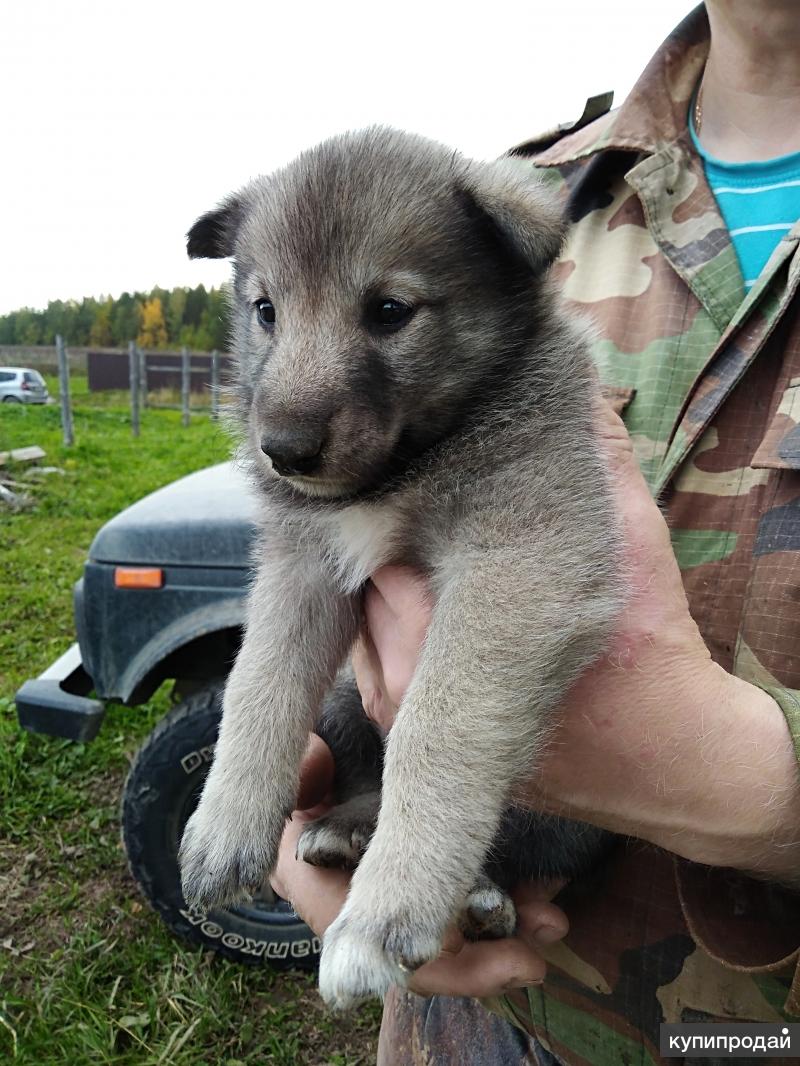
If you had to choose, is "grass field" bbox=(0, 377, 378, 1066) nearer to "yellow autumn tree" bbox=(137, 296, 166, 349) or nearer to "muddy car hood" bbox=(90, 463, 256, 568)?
"muddy car hood" bbox=(90, 463, 256, 568)

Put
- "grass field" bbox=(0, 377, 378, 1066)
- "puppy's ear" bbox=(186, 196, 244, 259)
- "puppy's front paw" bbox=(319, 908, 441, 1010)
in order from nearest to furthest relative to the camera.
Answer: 1. "puppy's front paw" bbox=(319, 908, 441, 1010)
2. "puppy's ear" bbox=(186, 196, 244, 259)
3. "grass field" bbox=(0, 377, 378, 1066)

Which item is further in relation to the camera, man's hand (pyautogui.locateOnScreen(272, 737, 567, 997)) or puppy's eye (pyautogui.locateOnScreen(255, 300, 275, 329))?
puppy's eye (pyautogui.locateOnScreen(255, 300, 275, 329))

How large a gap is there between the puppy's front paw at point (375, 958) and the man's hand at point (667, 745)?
0.36 m

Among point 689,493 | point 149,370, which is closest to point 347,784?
point 689,493

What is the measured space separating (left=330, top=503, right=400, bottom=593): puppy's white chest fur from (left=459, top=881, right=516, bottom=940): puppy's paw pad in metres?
0.70

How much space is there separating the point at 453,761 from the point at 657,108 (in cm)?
168

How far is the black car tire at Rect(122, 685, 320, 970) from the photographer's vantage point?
334 centimetres

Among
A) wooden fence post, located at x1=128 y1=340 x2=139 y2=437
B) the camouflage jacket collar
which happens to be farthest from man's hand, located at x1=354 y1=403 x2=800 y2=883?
wooden fence post, located at x1=128 y1=340 x2=139 y2=437

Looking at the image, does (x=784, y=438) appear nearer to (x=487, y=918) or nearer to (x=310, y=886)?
(x=487, y=918)

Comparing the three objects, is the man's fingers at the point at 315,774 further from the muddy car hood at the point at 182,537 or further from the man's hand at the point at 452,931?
the muddy car hood at the point at 182,537

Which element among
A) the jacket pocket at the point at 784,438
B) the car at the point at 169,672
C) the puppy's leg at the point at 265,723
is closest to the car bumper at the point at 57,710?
the car at the point at 169,672

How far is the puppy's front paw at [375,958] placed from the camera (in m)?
1.40

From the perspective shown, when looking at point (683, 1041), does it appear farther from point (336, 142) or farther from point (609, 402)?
point (336, 142)

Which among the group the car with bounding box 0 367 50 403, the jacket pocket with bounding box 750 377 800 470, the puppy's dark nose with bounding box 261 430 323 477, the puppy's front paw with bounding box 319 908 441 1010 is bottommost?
the car with bounding box 0 367 50 403
